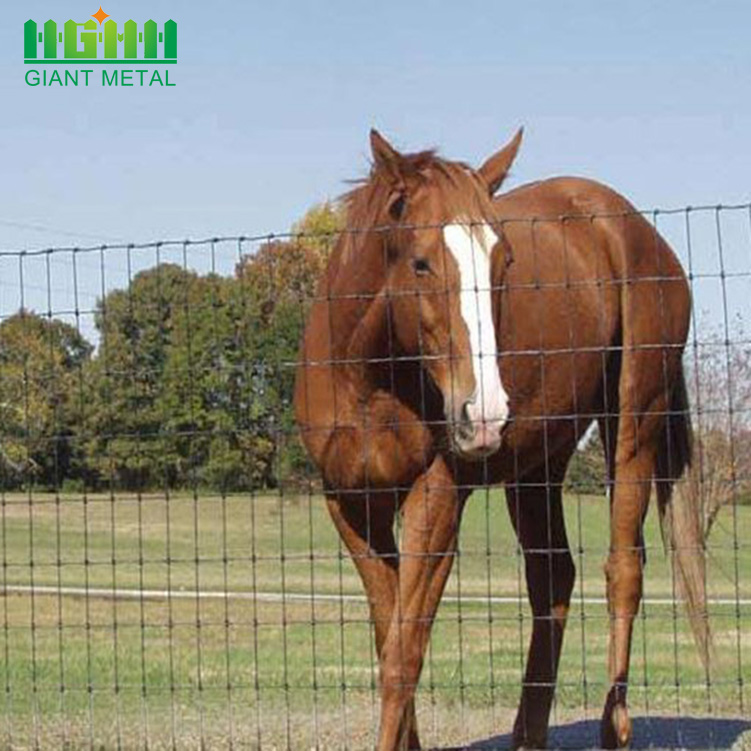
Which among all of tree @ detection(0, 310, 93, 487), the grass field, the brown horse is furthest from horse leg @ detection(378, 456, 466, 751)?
tree @ detection(0, 310, 93, 487)

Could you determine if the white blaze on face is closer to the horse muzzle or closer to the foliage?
the horse muzzle

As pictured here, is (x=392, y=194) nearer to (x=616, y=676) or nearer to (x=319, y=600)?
(x=616, y=676)

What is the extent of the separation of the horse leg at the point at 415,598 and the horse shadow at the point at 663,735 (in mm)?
1337

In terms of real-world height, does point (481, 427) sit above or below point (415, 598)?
above

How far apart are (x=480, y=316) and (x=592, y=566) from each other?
24262mm

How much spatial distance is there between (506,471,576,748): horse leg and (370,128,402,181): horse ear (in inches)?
76.3

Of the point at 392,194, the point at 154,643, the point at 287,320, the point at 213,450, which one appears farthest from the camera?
the point at 154,643

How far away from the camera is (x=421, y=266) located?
6.96 m

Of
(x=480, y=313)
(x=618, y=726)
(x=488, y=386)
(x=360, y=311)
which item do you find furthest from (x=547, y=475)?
(x=488, y=386)

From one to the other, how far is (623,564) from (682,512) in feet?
2.39

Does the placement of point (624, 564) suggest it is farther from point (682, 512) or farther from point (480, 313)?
point (480, 313)

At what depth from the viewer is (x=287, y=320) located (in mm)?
9258

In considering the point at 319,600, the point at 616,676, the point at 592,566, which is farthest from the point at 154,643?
the point at 592,566

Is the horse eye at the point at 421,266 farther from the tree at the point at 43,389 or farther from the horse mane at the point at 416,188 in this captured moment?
the tree at the point at 43,389
